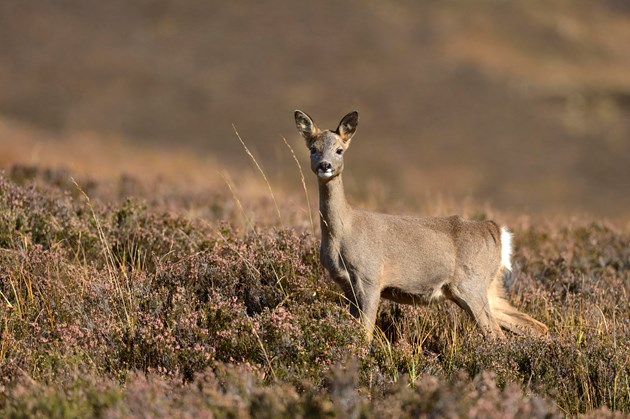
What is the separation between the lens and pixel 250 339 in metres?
5.67

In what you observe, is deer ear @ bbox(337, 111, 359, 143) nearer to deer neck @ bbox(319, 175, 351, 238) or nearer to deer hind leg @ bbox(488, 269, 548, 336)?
deer neck @ bbox(319, 175, 351, 238)

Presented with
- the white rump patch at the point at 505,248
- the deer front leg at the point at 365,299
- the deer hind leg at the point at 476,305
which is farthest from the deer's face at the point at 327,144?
the white rump patch at the point at 505,248

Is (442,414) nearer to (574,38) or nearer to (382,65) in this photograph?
(382,65)

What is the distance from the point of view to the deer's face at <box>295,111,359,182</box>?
6305 millimetres

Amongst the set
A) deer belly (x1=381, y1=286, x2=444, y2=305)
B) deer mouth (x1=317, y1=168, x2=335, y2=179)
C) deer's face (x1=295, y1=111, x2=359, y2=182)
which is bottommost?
deer belly (x1=381, y1=286, x2=444, y2=305)

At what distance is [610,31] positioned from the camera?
169ft

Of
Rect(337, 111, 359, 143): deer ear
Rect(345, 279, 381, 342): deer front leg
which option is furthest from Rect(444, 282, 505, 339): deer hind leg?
Rect(337, 111, 359, 143): deer ear

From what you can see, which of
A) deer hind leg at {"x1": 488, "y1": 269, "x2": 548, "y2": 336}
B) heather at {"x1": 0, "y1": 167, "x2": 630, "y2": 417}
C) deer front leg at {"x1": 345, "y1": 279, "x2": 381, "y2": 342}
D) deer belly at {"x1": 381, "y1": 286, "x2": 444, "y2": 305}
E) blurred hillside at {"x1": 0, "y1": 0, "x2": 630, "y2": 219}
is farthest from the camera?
blurred hillside at {"x1": 0, "y1": 0, "x2": 630, "y2": 219}

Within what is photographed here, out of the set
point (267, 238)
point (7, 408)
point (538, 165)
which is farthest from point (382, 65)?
point (7, 408)

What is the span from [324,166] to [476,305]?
1.66 metres

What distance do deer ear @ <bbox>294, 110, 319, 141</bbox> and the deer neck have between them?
23.4 inches

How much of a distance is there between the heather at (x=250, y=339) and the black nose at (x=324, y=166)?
965 mm

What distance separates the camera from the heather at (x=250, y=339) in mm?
4309

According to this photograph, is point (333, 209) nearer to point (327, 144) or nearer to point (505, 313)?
point (327, 144)
